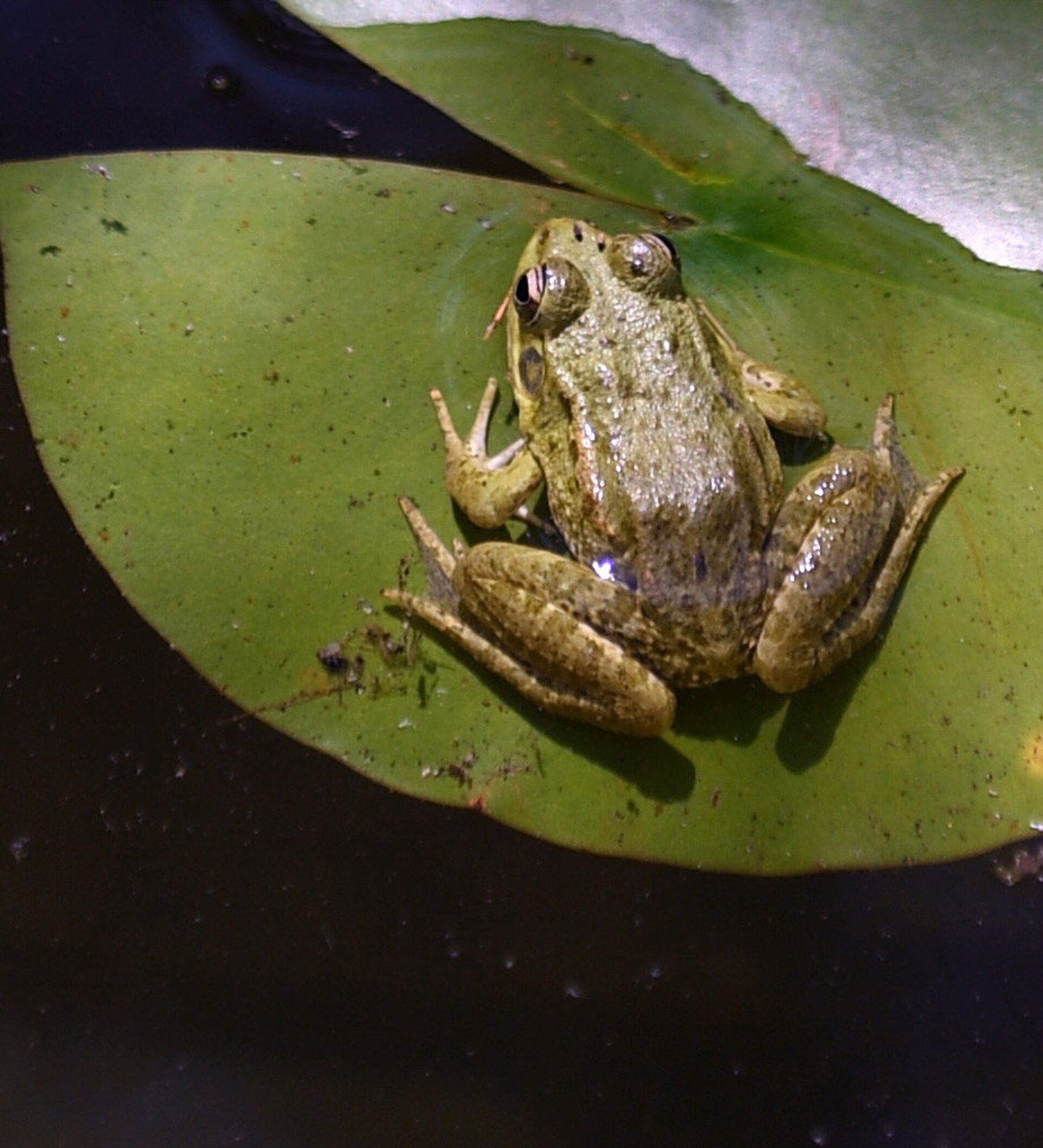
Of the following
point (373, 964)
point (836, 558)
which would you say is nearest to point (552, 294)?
point (836, 558)

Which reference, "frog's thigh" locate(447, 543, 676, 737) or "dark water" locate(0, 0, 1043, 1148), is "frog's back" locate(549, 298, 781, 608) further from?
"dark water" locate(0, 0, 1043, 1148)

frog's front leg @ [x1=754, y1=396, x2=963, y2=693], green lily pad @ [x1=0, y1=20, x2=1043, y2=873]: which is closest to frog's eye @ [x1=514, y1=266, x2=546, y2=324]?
green lily pad @ [x1=0, y1=20, x2=1043, y2=873]

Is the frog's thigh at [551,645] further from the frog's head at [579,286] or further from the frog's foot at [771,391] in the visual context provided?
the frog's foot at [771,391]

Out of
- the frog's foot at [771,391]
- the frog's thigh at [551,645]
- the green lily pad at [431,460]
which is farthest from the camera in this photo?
the frog's foot at [771,391]

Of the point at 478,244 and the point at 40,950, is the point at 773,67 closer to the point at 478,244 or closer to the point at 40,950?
the point at 478,244

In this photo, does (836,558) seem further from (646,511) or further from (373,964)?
(373,964)

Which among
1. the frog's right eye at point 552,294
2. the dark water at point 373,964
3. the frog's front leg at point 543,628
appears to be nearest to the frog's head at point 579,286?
the frog's right eye at point 552,294

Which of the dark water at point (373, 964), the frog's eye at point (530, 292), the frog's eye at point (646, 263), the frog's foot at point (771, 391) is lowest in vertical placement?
the dark water at point (373, 964)
